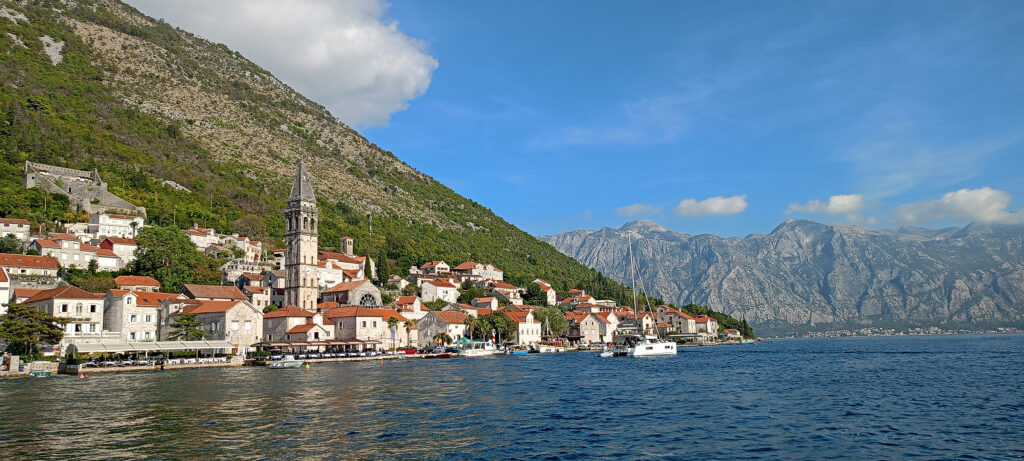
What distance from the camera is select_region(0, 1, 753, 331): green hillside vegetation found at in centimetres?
10931

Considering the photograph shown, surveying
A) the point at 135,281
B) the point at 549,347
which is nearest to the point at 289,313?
the point at 135,281

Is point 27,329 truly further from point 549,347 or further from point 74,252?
point 549,347

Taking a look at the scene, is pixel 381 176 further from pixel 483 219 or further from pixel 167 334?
pixel 167 334

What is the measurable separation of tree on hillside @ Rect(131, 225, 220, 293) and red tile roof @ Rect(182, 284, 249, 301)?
4.28 m

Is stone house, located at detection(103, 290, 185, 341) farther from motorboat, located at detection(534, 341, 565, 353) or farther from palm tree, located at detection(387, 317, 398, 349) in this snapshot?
motorboat, located at detection(534, 341, 565, 353)

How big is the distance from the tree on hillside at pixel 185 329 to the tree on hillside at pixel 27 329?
1206cm

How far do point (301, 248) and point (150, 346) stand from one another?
31795 mm

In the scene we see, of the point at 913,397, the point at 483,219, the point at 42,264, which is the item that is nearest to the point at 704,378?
the point at 913,397

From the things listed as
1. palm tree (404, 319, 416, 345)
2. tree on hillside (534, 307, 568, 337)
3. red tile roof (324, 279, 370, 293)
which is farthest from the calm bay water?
tree on hillside (534, 307, 568, 337)

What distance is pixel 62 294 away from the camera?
215 ft

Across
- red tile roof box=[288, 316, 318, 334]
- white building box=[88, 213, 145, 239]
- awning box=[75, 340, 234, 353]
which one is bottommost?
awning box=[75, 340, 234, 353]

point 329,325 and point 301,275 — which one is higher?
point 301,275

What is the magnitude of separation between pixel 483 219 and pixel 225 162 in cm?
7570

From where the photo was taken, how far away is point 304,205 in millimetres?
97875
